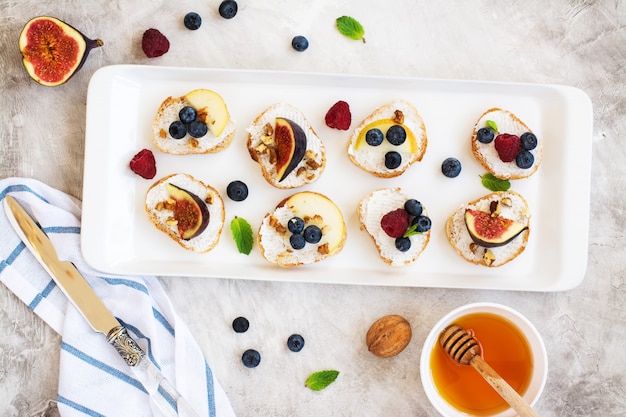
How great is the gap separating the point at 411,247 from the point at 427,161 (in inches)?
13.7

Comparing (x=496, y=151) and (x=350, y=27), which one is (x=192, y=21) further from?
(x=496, y=151)

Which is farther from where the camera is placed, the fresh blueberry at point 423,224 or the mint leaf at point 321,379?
the mint leaf at point 321,379

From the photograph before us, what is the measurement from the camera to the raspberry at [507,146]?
2.28 meters

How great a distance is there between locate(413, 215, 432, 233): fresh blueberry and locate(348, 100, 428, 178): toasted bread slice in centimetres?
21

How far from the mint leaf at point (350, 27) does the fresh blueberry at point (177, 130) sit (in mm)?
742

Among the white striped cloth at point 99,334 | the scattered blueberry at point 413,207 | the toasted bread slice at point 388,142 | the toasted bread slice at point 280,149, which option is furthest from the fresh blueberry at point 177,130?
the scattered blueberry at point 413,207

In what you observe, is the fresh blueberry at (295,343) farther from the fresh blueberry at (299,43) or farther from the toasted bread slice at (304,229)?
the fresh blueberry at (299,43)

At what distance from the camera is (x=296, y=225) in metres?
2.24

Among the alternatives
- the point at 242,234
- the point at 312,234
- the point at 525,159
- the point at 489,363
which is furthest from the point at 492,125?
the point at 242,234

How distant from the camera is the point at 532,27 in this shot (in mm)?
2467

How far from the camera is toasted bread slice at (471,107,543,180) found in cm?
235

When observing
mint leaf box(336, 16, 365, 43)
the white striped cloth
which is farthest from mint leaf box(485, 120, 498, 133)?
the white striped cloth

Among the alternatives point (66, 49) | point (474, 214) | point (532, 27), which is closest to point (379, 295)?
point (474, 214)

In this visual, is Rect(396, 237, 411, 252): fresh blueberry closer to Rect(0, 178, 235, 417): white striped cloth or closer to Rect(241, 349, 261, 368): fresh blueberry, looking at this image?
Rect(241, 349, 261, 368): fresh blueberry
